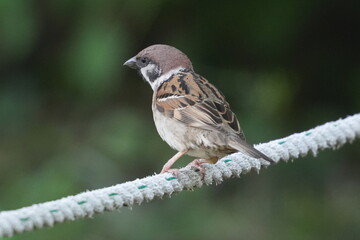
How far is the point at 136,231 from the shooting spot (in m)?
5.23

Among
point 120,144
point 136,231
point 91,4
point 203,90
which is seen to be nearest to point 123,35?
point 91,4

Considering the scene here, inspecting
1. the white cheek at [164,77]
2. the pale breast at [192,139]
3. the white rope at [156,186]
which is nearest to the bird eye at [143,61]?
the white cheek at [164,77]

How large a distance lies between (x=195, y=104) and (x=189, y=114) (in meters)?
0.08

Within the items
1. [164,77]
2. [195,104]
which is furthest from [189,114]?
[164,77]

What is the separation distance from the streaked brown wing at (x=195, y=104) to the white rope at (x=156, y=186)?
0.18 metres

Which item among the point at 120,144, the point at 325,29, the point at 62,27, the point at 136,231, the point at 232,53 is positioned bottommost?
the point at 136,231

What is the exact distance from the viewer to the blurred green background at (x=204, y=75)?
5434 mm

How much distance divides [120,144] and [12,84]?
0.92 metres

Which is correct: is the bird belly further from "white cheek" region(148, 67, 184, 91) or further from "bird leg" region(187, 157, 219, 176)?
"white cheek" region(148, 67, 184, 91)

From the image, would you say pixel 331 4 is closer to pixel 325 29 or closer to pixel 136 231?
pixel 325 29

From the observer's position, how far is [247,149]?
321 centimetres

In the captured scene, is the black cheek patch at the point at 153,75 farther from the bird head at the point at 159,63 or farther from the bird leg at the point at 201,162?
the bird leg at the point at 201,162

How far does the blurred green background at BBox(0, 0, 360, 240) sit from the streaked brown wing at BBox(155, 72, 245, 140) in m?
1.51

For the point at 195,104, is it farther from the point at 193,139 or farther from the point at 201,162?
the point at 201,162
